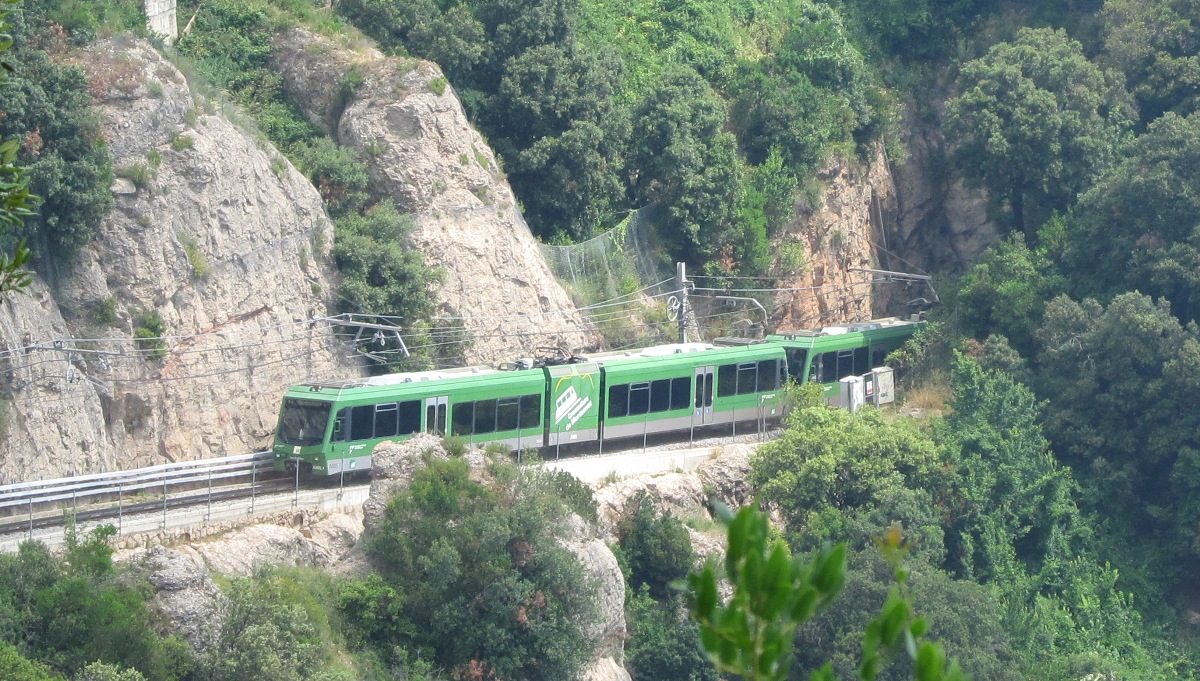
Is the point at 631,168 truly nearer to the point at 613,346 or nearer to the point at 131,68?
the point at 613,346

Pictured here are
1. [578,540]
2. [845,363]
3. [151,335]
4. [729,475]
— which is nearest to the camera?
[578,540]

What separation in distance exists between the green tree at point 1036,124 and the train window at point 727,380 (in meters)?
14.1

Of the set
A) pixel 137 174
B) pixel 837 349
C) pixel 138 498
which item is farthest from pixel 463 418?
pixel 837 349

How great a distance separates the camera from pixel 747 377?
3981 centimetres

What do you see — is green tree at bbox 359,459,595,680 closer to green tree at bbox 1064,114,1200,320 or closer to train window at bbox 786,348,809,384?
train window at bbox 786,348,809,384

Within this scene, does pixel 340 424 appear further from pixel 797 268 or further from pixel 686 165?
pixel 797 268

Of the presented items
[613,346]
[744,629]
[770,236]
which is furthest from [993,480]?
[744,629]

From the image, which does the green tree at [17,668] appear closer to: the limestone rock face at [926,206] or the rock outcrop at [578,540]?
the rock outcrop at [578,540]

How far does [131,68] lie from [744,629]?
29.5 metres

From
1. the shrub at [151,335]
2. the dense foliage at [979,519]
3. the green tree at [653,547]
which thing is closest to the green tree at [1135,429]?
the dense foliage at [979,519]

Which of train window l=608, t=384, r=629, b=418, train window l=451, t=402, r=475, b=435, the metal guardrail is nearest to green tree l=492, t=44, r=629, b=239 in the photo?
train window l=608, t=384, r=629, b=418

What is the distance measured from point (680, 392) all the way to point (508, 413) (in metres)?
5.16

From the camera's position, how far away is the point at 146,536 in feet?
91.7

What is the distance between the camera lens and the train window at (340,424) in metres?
31.8
